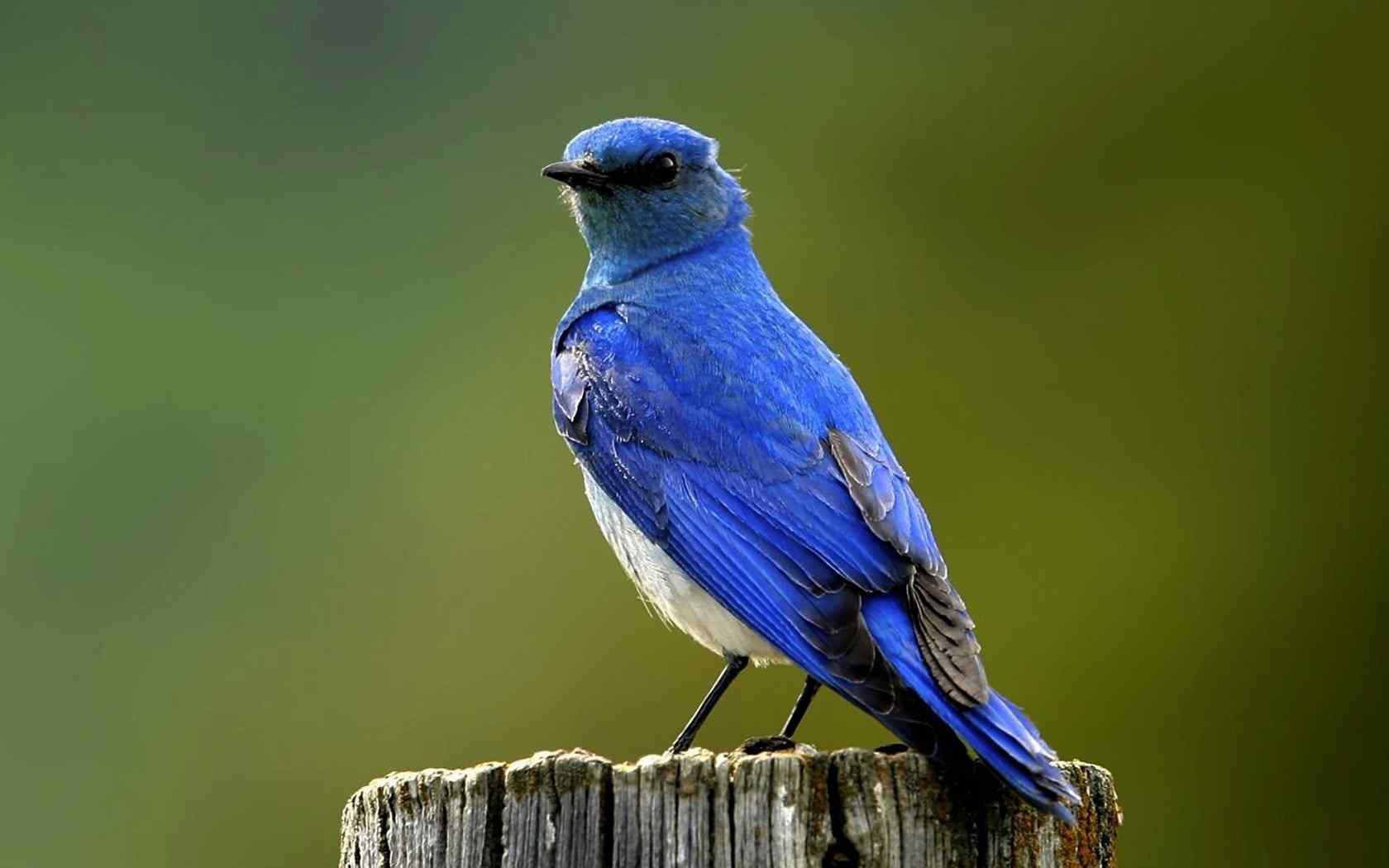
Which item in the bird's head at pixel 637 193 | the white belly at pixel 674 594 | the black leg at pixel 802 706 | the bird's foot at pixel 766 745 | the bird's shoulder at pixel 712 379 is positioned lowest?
the bird's foot at pixel 766 745

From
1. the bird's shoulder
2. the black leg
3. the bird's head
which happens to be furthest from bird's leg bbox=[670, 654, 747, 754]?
the bird's head

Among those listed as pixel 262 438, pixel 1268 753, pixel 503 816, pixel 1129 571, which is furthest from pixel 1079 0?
pixel 503 816

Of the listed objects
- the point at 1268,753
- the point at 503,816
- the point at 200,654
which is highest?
the point at 200,654

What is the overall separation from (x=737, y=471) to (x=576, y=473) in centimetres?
550

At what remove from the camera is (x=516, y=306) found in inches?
502

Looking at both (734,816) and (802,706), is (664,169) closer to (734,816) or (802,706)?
(802,706)

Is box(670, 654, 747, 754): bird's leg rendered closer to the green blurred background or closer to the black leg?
the black leg

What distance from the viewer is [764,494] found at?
6.25 m

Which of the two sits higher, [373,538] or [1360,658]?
[373,538]

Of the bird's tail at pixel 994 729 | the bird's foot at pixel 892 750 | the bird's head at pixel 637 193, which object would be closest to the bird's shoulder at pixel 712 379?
the bird's head at pixel 637 193

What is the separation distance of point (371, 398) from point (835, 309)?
9.37 feet

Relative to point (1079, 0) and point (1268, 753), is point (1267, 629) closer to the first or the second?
point (1268, 753)

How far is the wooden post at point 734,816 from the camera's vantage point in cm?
466

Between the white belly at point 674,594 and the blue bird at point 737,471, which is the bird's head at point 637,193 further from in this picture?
the white belly at point 674,594
